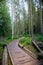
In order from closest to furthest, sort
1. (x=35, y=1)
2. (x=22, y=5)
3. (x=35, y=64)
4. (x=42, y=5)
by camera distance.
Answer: (x=35, y=64), (x=42, y=5), (x=35, y=1), (x=22, y=5)

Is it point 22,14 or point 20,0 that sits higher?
point 20,0

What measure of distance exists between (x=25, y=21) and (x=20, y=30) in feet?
8.29

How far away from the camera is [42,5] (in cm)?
2914

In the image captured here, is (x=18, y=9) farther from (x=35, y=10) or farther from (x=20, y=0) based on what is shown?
(x=35, y=10)

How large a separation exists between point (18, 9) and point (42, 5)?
427 inches

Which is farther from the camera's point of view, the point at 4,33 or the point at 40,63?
the point at 4,33

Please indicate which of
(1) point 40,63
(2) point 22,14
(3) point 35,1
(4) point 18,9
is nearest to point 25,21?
(2) point 22,14

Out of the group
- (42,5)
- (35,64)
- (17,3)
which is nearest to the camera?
(35,64)

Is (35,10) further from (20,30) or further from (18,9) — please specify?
(20,30)

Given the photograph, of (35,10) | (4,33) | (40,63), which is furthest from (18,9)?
(40,63)

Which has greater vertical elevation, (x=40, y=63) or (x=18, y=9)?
(x=18, y=9)

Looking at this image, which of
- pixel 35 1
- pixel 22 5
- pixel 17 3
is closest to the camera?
pixel 35 1

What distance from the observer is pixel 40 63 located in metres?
5.51

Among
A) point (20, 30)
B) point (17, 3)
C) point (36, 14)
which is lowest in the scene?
point (20, 30)
